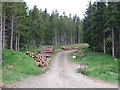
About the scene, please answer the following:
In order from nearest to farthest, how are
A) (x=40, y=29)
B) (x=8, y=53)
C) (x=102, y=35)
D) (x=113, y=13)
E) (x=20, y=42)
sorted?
(x=8, y=53) < (x=113, y=13) < (x=102, y=35) < (x=20, y=42) < (x=40, y=29)

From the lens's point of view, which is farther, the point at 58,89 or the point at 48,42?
the point at 48,42

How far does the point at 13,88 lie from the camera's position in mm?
9344

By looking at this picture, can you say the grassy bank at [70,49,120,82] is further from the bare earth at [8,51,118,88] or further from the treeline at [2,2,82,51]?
the treeline at [2,2,82,51]

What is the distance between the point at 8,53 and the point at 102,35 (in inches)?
Result: 756

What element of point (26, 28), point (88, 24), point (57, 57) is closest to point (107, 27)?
point (88, 24)

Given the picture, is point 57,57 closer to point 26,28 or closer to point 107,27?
point 26,28

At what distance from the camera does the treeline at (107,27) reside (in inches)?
902

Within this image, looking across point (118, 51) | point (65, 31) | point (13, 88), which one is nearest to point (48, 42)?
point (65, 31)

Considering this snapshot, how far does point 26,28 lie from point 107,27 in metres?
16.7

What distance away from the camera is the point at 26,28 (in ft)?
100

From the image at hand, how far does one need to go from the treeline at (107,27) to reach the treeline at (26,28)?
15243 millimetres

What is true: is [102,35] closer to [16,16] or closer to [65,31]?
[16,16]

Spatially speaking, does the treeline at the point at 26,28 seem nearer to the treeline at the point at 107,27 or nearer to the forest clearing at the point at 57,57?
the forest clearing at the point at 57,57

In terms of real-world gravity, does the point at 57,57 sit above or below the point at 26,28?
below
